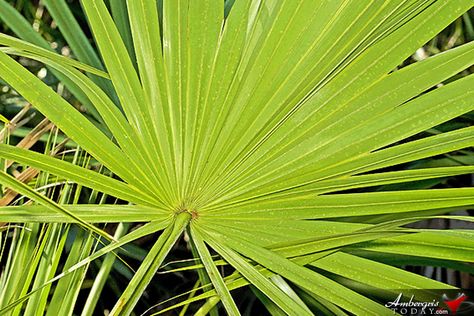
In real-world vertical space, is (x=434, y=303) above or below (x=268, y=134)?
below

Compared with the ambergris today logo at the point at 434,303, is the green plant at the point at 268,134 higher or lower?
higher

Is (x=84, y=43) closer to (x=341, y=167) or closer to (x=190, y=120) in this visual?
(x=190, y=120)

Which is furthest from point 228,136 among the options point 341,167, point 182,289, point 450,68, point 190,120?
point 182,289

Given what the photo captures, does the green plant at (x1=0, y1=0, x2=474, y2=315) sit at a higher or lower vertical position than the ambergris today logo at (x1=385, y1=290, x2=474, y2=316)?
higher
